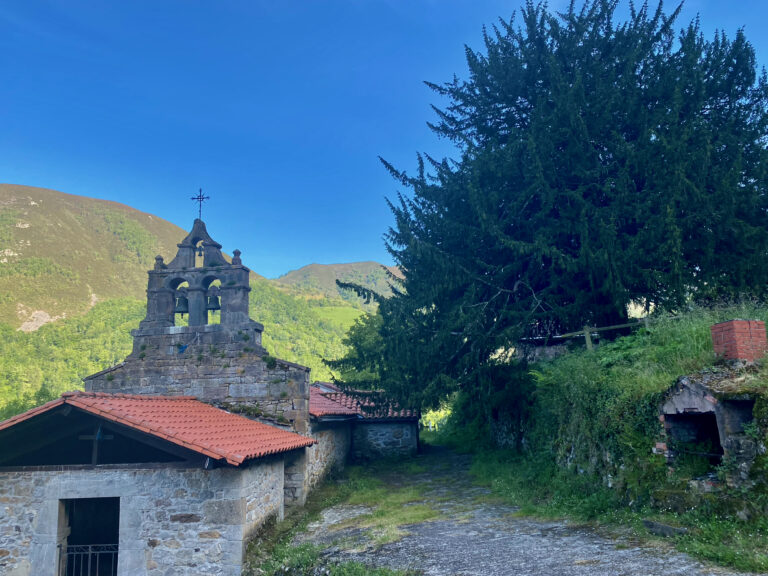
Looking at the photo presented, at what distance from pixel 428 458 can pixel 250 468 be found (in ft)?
33.6

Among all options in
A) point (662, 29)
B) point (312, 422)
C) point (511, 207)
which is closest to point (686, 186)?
point (511, 207)

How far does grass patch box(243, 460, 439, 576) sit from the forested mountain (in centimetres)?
1268

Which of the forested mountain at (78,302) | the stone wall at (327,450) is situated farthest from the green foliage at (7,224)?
the stone wall at (327,450)

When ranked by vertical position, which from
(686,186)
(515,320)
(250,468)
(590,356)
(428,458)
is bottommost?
(428,458)

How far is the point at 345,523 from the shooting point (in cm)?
975

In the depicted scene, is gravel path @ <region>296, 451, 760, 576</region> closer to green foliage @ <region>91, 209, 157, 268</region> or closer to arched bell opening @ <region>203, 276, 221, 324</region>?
arched bell opening @ <region>203, 276, 221, 324</region>

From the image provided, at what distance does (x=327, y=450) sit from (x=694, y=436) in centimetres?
1014

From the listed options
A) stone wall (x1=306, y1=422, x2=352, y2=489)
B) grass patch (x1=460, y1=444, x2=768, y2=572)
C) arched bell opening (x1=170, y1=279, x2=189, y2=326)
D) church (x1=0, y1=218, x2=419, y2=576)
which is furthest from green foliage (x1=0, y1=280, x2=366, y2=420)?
grass patch (x1=460, y1=444, x2=768, y2=572)

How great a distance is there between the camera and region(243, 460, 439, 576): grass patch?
24.6 ft

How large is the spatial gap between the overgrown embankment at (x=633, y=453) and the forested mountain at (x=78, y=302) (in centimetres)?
1510

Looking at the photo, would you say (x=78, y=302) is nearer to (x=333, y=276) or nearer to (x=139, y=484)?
(x=139, y=484)

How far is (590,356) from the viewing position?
32.7 feet

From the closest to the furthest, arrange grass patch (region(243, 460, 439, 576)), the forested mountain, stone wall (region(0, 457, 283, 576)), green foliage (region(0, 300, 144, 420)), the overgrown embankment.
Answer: the overgrown embankment, grass patch (region(243, 460, 439, 576)), stone wall (region(0, 457, 283, 576)), green foliage (region(0, 300, 144, 420)), the forested mountain

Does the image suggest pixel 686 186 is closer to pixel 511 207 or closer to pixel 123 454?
pixel 511 207
